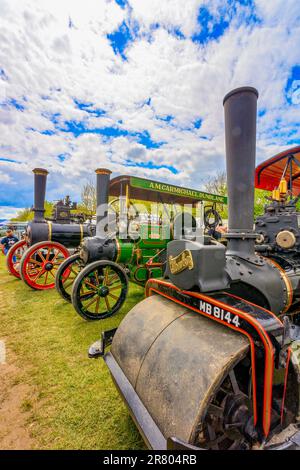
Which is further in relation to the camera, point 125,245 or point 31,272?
point 31,272

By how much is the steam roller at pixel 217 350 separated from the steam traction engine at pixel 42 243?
15.3 ft

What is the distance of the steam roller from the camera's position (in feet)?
3.64

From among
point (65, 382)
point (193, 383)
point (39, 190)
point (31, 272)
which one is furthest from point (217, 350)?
point (39, 190)

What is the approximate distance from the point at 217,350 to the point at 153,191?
500 centimetres

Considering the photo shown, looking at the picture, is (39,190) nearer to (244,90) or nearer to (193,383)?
(244,90)

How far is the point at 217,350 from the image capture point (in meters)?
1.16

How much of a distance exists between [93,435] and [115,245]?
331cm

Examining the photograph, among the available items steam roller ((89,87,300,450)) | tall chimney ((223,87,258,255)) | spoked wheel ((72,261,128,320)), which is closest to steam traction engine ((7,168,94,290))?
spoked wheel ((72,261,128,320))

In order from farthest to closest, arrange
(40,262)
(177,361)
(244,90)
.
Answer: (40,262) < (244,90) < (177,361)

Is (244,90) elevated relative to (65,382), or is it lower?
elevated

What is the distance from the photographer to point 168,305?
5.67 feet

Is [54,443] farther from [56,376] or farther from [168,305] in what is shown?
[168,305]

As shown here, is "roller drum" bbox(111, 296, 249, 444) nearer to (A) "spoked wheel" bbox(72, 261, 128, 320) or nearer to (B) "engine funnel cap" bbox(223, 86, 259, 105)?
(B) "engine funnel cap" bbox(223, 86, 259, 105)
